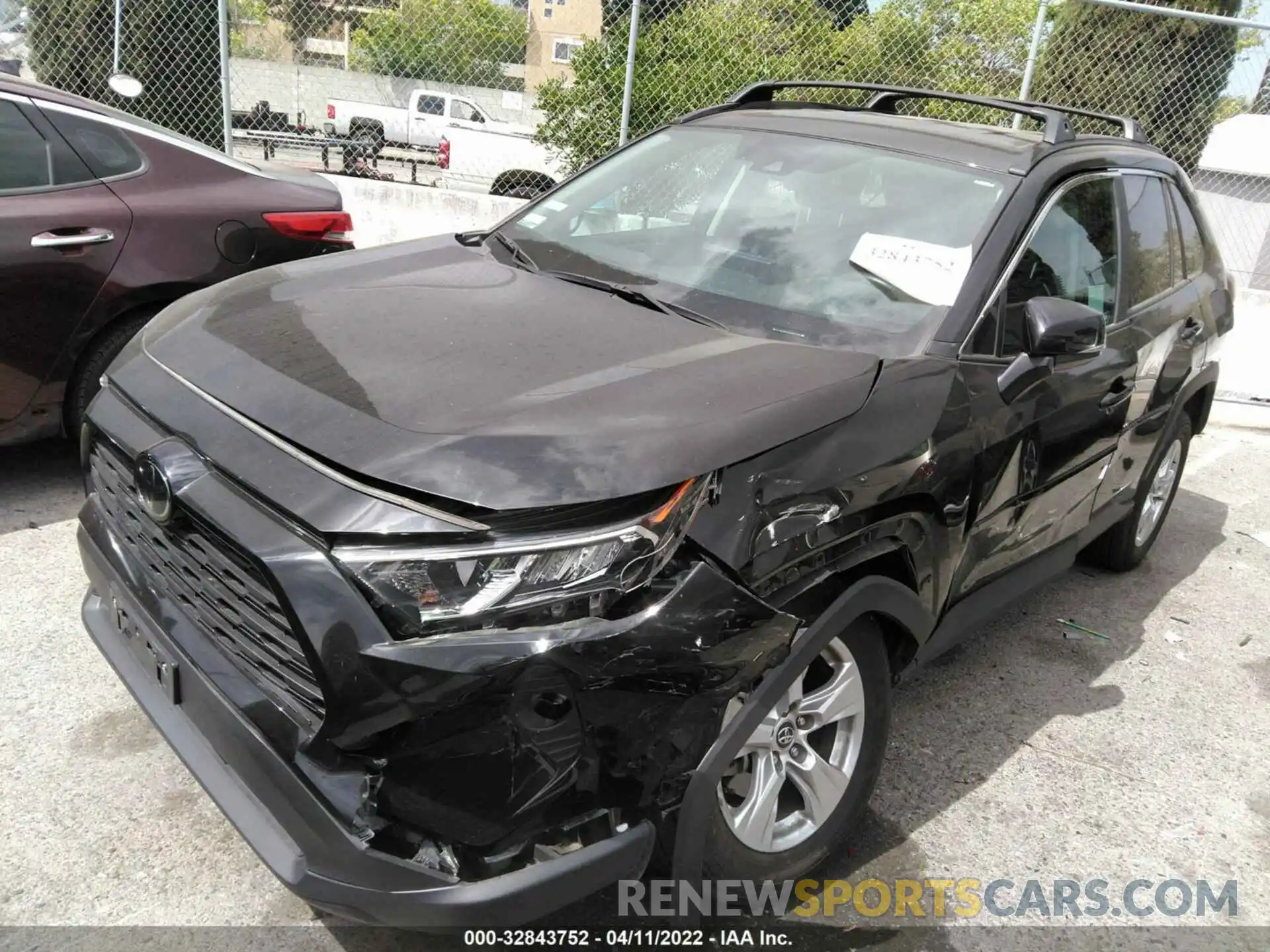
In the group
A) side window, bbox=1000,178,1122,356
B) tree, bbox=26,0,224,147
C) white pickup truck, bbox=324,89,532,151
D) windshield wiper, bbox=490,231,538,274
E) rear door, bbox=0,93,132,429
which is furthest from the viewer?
white pickup truck, bbox=324,89,532,151

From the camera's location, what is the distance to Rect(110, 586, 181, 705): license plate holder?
2.23 m

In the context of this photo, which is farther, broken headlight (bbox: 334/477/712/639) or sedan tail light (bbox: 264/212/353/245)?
sedan tail light (bbox: 264/212/353/245)

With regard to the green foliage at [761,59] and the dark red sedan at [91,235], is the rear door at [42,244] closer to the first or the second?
the dark red sedan at [91,235]

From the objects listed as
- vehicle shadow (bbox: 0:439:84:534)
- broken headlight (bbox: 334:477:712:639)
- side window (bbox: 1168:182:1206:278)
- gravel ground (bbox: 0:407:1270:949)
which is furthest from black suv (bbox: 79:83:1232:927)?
vehicle shadow (bbox: 0:439:84:534)

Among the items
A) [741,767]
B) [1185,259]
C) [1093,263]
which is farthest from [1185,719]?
[741,767]

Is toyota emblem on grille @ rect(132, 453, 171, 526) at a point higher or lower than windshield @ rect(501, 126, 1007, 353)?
lower

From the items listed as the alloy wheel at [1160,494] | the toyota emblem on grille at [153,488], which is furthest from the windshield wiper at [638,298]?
the alloy wheel at [1160,494]

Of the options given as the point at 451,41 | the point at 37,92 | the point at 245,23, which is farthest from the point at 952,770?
the point at 245,23

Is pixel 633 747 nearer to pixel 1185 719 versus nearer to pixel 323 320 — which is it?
pixel 323 320

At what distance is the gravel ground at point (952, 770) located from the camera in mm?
2506

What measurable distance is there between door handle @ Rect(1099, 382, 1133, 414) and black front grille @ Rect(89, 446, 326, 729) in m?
2.68

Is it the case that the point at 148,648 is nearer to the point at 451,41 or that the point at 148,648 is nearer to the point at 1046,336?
the point at 1046,336

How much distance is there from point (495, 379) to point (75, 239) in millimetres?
2728

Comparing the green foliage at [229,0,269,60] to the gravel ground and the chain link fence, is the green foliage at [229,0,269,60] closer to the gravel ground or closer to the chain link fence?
the chain link fence
